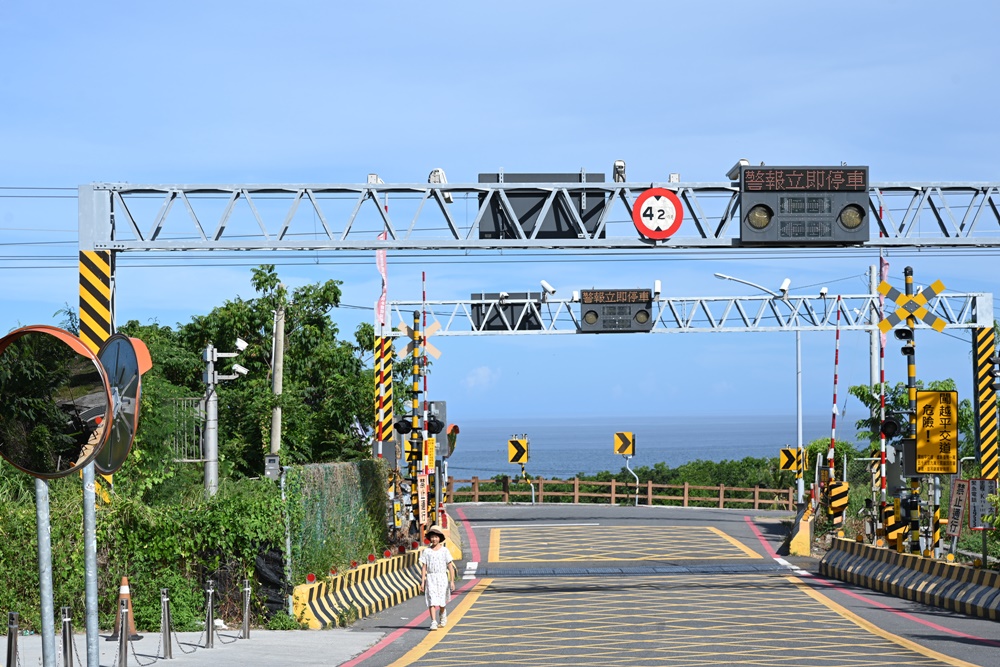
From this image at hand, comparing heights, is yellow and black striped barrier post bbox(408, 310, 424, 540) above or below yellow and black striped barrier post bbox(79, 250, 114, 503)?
below

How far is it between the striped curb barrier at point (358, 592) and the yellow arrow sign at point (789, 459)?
20639 mm

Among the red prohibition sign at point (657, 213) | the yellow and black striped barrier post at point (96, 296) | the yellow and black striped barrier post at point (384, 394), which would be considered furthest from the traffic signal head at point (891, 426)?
the yellow and black striped barrier post at point (96, 296)

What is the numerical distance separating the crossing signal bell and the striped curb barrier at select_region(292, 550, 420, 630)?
27.5 feet

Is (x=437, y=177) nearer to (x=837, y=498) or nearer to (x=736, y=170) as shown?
(x=736, y=170)

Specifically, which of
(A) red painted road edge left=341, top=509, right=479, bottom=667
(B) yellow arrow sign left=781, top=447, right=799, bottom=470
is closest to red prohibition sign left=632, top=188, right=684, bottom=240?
(A) red painted road edge left=341, top=509, right=479, bottom=667

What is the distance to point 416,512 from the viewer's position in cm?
2838

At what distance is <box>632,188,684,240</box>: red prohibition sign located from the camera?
22469 mm

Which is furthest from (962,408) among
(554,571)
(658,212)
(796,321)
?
(658,212)

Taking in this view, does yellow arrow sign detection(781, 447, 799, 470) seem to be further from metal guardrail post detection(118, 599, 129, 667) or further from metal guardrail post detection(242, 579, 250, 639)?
metal guardrail post detection(118, 599, 129, 667)

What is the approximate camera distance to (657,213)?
886 inches

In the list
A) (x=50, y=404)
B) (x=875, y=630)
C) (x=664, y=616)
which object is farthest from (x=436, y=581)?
(x=50, y=404)

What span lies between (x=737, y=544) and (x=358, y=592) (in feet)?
52.0

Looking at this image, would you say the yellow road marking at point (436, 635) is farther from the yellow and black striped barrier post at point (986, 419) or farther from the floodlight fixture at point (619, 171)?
the yellow and black striped barrier post at point (986, 419)

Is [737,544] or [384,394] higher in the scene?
[384,394]
